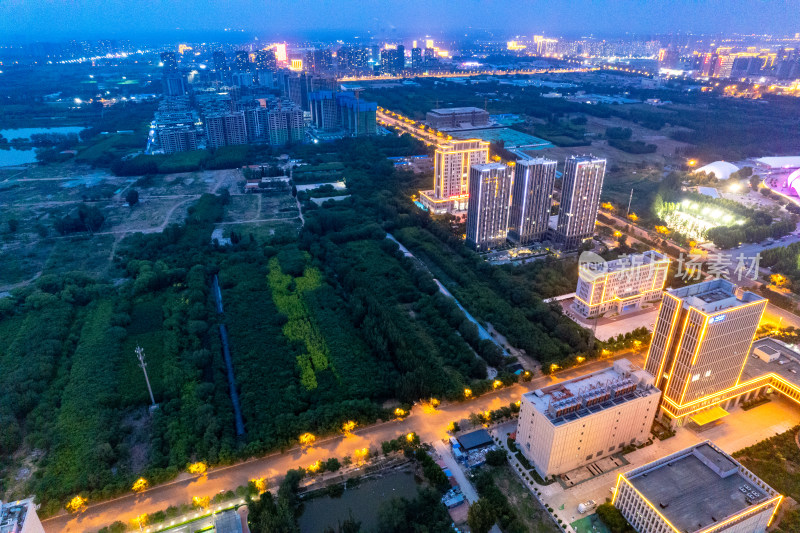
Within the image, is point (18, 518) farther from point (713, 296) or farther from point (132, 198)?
point (132, 198)

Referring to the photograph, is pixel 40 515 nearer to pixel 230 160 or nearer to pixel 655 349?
pixel 655 349

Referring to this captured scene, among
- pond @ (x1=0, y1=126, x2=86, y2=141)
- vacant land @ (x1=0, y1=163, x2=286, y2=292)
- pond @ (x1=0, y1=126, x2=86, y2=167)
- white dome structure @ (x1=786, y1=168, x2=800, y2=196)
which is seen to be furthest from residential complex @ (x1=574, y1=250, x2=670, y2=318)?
pond @ (x1=0, y1=126, x2=86, y2=141)

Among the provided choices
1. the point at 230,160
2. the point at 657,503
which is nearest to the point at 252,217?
the point at 230,160

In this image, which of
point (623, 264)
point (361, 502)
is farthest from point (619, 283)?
point (361, 502)

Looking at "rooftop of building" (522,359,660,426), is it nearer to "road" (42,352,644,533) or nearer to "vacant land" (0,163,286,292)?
"road" (42,352,644,533)

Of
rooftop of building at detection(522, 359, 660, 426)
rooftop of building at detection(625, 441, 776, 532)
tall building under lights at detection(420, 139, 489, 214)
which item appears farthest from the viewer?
tall building under lights at detection(420, 139, 489, 214)

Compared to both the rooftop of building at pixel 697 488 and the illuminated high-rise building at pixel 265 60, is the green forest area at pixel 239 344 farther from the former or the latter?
the illuminated high-rise building at pixel 265 60
